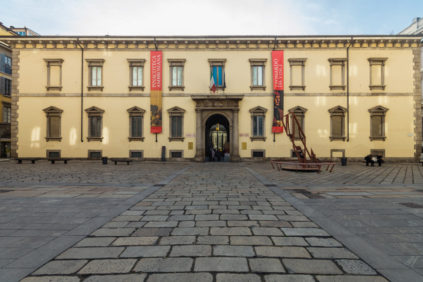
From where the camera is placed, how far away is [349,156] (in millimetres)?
17719

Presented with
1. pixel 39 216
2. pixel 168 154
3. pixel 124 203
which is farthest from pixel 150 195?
pixel 168 154

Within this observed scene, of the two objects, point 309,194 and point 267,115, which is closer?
point 309,194

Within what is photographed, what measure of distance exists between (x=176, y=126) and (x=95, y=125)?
22.7 ft

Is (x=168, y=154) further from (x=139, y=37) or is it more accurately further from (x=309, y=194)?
(x=309, y=194)

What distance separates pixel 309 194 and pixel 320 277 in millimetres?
4160

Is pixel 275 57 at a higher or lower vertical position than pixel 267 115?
higher

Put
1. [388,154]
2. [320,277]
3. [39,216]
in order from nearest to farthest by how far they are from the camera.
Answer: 1. [320,277]
2. [39,216]
3. [388,154]

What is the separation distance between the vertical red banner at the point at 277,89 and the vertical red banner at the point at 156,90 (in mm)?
9525

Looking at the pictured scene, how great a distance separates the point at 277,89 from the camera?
17859mm

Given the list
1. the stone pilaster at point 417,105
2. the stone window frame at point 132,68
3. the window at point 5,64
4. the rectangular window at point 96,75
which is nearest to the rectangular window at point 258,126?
the stone window frame at point 132,68

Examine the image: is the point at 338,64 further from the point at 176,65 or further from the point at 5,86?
the point at 5,86

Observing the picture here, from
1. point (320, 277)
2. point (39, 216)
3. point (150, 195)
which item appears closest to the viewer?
point (320, 277)

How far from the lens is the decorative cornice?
1780cm

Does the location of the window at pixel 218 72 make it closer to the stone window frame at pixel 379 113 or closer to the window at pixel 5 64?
the stone window frame at pixel 379 113
